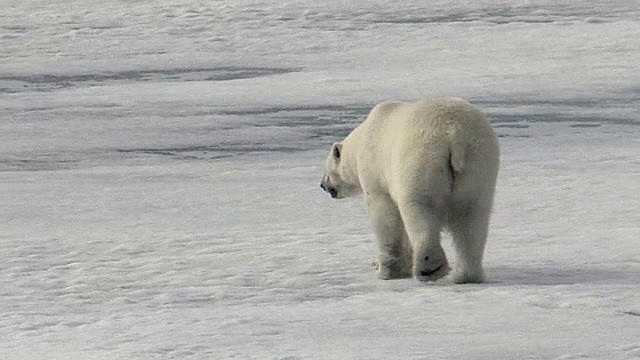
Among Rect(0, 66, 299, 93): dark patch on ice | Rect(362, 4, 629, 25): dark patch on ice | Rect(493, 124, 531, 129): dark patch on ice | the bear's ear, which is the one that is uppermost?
the bear's ear

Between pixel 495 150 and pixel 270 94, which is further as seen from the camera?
pixel 270 94

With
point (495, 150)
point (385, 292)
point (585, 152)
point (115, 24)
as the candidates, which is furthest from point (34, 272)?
point (115, 24)

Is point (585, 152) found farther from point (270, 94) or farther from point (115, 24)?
point (115, 24)

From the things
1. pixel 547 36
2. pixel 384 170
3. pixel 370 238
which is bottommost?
pixel 547 36

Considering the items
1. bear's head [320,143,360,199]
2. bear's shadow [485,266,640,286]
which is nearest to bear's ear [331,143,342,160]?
→ bear's head [320,143,360,199]

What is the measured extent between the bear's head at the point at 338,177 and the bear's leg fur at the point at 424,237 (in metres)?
0.68

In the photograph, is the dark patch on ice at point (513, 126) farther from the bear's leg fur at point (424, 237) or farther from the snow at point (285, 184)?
the bear's leg fur at point (424, 237)

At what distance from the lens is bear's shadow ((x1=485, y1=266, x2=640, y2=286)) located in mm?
4363

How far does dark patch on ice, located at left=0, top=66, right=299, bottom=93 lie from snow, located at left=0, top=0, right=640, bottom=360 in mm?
32

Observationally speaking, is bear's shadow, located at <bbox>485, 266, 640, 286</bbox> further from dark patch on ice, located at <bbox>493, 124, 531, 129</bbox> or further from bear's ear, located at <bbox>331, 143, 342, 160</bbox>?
dark patch on ice, located at <bbox>493, 124, 531, 129</bbox>

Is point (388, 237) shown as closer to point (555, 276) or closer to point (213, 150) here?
point (555, 276)

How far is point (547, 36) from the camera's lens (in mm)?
12172

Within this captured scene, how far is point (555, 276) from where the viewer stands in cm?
448

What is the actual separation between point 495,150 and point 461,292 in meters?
0.44
